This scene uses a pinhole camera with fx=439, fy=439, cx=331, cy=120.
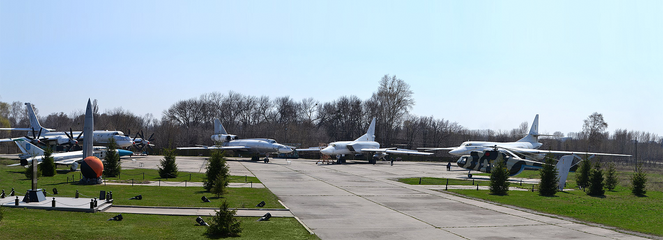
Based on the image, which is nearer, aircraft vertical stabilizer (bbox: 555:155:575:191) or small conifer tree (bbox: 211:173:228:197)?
small conifer tree (bbox: 211:173:228:197)

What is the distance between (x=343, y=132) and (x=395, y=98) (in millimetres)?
23233

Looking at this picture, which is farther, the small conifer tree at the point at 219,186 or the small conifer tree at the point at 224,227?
the small conifer tree at the point at 219,186

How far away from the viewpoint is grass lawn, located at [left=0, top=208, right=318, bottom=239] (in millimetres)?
11664

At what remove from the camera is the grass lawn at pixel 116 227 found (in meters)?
11.7

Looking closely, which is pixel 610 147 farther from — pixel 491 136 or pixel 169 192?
pixel 169 192

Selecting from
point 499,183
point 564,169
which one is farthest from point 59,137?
point 564,169

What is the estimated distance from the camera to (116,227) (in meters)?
12.9

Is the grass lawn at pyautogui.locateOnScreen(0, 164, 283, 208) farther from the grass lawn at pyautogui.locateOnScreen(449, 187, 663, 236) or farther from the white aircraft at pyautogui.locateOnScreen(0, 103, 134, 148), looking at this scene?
the white aircraft at pyautogui.locateOnScreen(0, 103, 134, 148)

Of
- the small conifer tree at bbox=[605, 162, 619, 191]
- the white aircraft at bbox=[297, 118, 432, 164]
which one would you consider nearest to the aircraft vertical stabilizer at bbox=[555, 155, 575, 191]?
the small conifer tree at bbox=[605, 162, 619, 191]

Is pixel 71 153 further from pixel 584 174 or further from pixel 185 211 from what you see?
pixel 584 174

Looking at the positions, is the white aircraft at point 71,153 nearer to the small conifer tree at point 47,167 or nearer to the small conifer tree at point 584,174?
the small conifer tree at point 47,167

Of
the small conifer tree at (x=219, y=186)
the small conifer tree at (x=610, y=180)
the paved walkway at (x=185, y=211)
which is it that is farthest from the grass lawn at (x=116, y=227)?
the small conifer tree at (x=610, y=180)

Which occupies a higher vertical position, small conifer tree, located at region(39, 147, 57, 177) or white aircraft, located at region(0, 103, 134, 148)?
white aircraft, located at region(0, 103, 134, 148)

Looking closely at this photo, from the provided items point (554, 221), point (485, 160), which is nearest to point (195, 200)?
point (554, 221)
